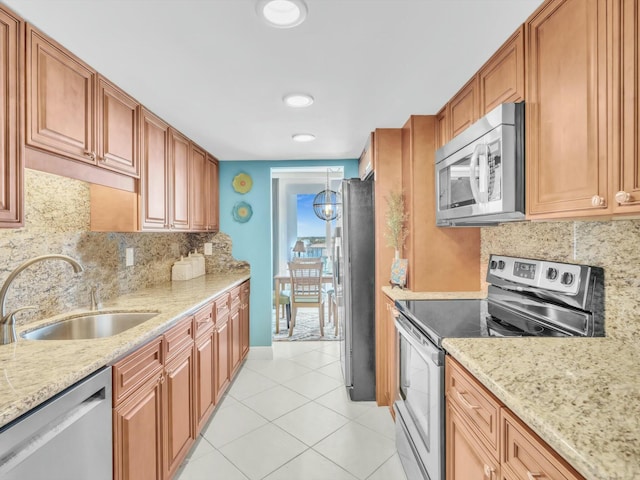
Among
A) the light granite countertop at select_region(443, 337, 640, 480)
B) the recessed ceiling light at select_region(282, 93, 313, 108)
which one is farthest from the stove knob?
the recessed ceiling light at select_region(282, 93, 313, 108)

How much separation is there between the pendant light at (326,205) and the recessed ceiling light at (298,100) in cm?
272

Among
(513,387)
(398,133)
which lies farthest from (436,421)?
(398,133)

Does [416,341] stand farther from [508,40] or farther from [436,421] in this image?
[508,40]

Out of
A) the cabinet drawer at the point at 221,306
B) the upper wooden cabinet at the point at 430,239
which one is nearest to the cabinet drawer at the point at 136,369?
the cabinet drawer at the point at 221,306

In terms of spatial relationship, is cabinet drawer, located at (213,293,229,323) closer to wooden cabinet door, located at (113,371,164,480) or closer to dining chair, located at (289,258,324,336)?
wooden cabinet door, located at (113,371,164,480)

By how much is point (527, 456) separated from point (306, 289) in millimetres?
3681

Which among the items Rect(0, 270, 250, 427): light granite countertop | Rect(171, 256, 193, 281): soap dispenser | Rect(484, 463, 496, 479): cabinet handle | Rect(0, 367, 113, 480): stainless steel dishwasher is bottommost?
Rect(484, 463, 496, 479): cabinet handle

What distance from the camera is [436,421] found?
4.68ft

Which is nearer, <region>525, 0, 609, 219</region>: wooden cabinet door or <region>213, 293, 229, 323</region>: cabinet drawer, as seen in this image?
<region>525, 0, 609, 219</region>: wooden cabinet door

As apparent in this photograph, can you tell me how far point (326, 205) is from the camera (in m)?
5.00

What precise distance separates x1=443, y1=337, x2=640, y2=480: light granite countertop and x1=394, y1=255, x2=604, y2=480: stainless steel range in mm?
142

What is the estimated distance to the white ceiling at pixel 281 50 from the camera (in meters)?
1.26

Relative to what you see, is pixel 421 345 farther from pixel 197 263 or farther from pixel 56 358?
pixel 197 263

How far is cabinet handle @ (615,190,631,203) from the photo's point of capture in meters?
0.93
